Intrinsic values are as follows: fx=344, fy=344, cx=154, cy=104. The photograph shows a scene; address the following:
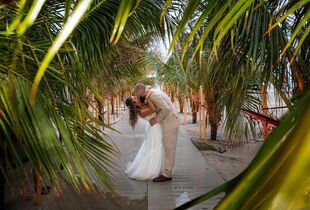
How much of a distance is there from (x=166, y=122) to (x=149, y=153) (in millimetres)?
584

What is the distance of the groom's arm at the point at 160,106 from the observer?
4824 millimetres

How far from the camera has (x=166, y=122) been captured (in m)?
4.90

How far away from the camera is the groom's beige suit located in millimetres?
4828

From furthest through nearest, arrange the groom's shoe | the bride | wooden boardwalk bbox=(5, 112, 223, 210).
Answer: the bride
the groom's shoe
wooden boardwalk bbox=(5, 112, 223, 210)

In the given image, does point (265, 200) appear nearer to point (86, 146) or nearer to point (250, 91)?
point (86, 146)

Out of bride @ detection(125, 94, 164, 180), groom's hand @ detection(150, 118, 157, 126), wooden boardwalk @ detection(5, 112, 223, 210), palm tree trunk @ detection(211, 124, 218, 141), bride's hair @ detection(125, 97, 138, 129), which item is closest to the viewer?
wooden boardwalk @ detection(5, 112, 223, 210)

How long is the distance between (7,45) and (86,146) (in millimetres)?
661

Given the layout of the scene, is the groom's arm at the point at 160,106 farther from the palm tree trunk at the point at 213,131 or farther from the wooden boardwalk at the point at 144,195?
the palm tree trunk at the point at 213,131

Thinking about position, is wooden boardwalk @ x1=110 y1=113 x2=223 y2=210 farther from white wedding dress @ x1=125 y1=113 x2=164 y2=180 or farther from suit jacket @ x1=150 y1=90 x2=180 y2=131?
suit jacket @ x1=150 y1=90 x2=180 y2=131

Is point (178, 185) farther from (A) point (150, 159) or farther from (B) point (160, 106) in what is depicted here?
(B) point (160, 106)

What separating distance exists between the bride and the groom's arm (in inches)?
2.6

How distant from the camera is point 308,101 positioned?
0.28 metres

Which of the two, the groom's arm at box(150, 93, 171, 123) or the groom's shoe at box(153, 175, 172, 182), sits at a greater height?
the groom's arm at box(150, 93, 171, 123)

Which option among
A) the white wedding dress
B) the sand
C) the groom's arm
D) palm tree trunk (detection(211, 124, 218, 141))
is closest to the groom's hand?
the white wedding dress
